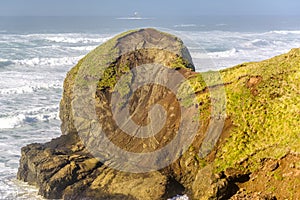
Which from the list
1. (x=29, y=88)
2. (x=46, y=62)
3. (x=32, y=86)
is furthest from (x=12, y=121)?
(x=46, y=62)

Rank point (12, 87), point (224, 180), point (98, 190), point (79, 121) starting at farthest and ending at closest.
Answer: point (12, 87) → point (79, 121) → point (98, 190) → point (224, 180)

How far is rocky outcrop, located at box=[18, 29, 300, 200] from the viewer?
9.06m

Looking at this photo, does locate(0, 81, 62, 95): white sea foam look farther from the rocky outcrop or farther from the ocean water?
the rocky outcrop

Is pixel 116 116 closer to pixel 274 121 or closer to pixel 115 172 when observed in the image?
pixel 115 172

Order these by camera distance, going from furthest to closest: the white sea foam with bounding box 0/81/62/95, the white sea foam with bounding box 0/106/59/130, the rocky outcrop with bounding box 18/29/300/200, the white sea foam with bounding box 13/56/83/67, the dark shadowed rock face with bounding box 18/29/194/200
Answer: the white sea foam with bounding box 13/56/83/67
the white sea foam with bounding box 0/81/62/95
the white sea foam with bounding box 0/106/59/130
the dark shadowed rock face with bounding box 18/29/194/200
the rocky outcrop with bounding box 18/29/300/200

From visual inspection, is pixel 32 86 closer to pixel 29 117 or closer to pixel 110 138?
pixel 29 117

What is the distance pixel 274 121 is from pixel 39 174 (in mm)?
7131

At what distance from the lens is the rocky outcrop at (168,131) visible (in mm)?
9062

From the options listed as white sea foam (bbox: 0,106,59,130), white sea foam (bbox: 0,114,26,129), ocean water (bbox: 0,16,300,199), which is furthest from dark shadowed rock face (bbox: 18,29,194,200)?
white sea foam (bbox: 0,106,59,130)

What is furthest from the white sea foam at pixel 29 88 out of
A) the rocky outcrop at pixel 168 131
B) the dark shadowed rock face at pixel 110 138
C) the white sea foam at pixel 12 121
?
the rocky outcrop at pixel 168 131

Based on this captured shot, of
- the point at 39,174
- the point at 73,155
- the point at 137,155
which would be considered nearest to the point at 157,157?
the point at 137,155

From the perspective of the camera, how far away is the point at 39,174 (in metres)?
12.0

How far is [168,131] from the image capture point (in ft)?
36.7

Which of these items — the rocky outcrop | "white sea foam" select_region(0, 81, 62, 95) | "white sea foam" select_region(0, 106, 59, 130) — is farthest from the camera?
"white sea foam" select_region(0, 81, 62, 95)
